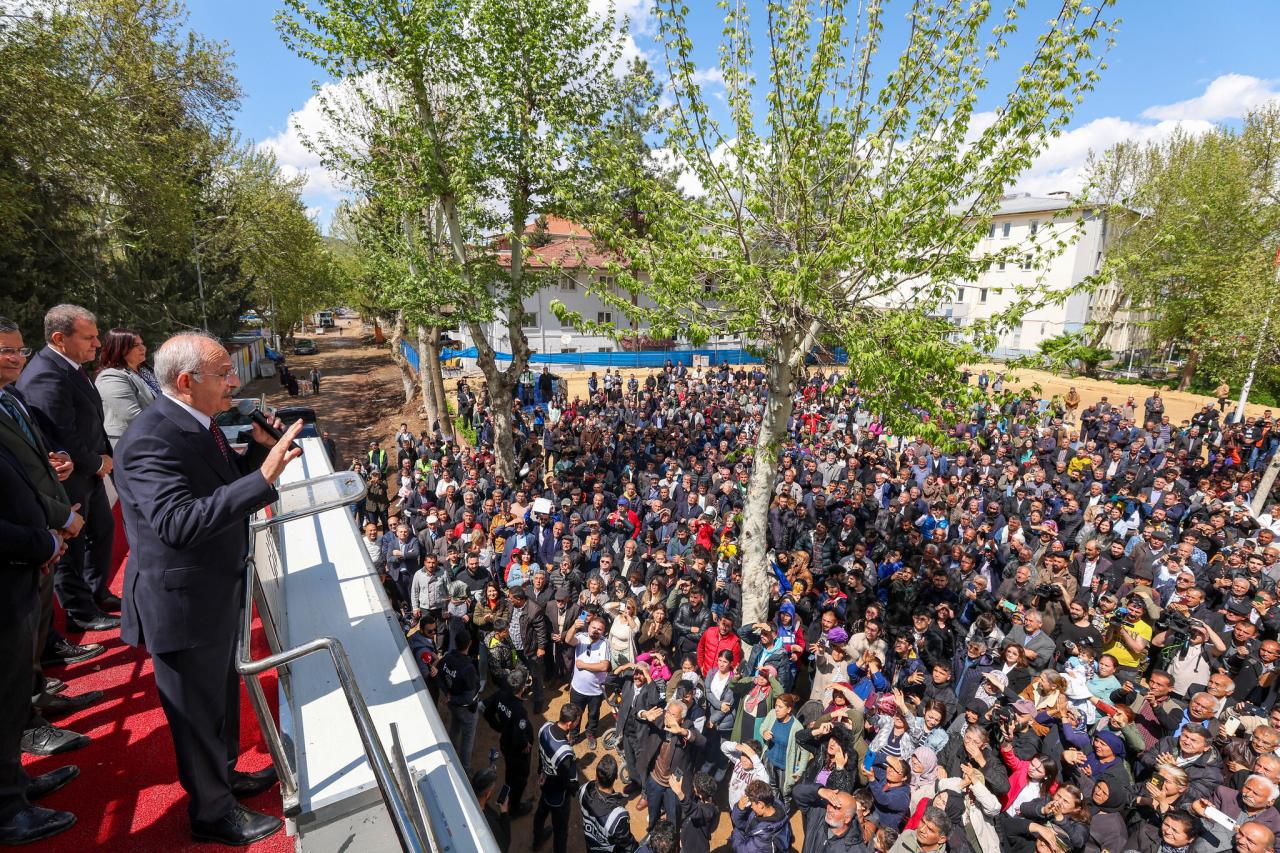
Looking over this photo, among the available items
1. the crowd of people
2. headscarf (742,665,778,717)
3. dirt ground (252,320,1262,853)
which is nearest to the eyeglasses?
the crowd of people

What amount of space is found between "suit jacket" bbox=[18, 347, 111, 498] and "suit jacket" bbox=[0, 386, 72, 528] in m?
0.65

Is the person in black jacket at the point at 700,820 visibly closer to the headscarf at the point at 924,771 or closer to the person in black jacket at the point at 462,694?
the headscarf at the point at 924,771

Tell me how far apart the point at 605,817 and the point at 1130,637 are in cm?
629

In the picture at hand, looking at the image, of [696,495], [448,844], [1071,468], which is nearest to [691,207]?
[696,495]

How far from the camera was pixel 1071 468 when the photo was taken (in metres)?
13.1

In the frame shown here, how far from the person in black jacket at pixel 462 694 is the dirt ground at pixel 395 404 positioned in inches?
42.0

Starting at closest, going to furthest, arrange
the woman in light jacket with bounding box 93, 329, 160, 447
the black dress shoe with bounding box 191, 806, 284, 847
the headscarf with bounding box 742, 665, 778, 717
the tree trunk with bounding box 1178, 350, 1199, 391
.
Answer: the black dress shoe with bounding box 191, 806, 284, 847 < the woman in light jacket with bounding box 93, 329, 160, 447 < the headscarf with bounding box 742, 665, 778, 717 < the tree trunk with bounding box 1178, 350, 1199, 391

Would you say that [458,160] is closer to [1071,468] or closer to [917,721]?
[917,721]

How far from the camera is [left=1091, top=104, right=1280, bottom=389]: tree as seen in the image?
635 inches

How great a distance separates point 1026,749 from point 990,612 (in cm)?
264

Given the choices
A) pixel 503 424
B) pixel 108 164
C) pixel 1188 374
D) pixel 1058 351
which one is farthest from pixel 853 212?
pixel 1188 374

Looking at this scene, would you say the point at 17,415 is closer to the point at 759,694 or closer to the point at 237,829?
the point at 237,829

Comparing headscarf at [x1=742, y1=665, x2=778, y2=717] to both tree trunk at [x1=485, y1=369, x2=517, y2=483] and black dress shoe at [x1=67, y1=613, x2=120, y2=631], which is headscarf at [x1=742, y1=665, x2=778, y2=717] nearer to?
black dress shoe at [x1=67, y1=613, x2=120, y2=631]

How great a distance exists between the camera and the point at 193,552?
2.25m
